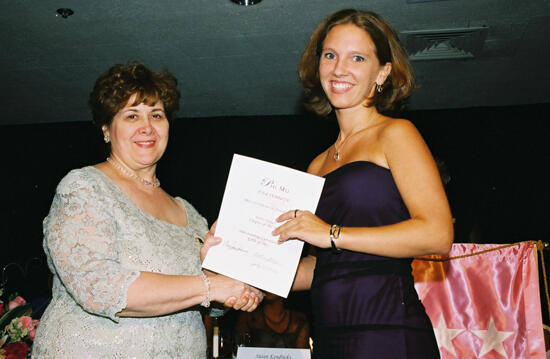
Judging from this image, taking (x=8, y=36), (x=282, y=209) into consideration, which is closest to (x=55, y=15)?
(x=8, y=36)

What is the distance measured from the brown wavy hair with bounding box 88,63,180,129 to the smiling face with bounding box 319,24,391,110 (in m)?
0.87

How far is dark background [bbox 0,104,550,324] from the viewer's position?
279 inches

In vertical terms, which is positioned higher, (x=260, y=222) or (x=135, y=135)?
(x=135, y=135)

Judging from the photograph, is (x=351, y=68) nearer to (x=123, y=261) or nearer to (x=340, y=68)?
(x=340, y=68)

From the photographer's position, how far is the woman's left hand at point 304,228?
5.82 feet

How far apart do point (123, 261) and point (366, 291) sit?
973mm

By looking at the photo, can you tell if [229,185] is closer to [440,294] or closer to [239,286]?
[239,286]

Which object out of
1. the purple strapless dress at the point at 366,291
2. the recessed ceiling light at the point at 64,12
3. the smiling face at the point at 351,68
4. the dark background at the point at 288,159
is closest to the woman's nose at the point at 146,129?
the smiling face at the point at 351,68

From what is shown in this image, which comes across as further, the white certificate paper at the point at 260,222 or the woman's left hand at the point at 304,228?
the white certificate paper at the point at 260,222

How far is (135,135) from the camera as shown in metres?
2.40

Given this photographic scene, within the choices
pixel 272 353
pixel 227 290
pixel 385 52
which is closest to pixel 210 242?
pixel 227 290

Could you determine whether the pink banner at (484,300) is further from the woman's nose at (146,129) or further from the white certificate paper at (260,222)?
the woman's nose at (146,129)

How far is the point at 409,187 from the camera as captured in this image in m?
1.76

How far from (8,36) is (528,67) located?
614 cm
